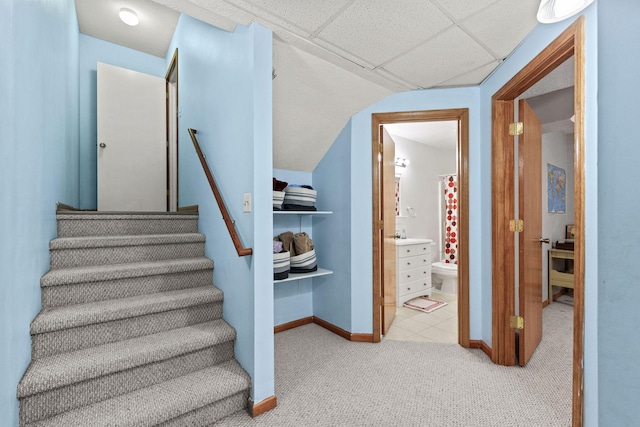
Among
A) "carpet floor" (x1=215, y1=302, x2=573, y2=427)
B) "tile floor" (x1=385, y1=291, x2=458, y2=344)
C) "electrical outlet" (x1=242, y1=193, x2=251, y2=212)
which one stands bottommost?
"tile floor" (x1=385, y1=291, x2=458, y2=344)

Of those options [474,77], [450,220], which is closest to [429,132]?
[450,220]

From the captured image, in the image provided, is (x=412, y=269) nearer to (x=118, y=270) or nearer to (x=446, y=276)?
(x=446, y=276)

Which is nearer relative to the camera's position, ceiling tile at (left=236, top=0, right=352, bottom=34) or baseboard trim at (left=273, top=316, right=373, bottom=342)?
ceiling tile at (left=236, top=0, right=352, bottom=34)

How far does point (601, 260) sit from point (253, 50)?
195 centimetres

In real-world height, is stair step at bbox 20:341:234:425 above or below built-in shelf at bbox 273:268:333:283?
below

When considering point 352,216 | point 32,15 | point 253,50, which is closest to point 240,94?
point 253,50

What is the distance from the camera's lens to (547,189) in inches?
147

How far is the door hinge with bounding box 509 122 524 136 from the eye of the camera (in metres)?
2.14

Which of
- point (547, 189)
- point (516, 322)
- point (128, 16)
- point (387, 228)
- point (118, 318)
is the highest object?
point (128, 16)

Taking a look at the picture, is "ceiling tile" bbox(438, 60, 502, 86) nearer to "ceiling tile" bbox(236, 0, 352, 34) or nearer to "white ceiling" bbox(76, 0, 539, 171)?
"white ceiling" bbox(76, 0, 539, 171)

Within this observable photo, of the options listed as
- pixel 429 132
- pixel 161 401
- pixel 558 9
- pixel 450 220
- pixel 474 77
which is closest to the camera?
pixel 558 9

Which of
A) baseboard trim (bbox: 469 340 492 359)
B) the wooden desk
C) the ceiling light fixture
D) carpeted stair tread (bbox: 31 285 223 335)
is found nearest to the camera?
carpeted stair tread (bbox: 31 285 223 335)

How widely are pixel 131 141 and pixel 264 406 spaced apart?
319cm

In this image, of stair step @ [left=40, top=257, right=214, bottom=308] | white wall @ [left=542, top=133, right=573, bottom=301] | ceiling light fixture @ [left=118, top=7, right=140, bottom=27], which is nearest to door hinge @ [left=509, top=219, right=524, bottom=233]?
white wall @ [left=542, top=133, right=573, bottom=301]
